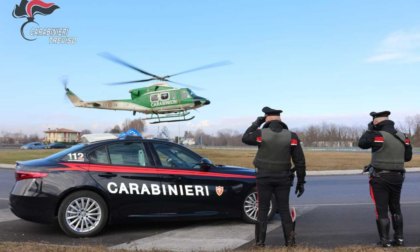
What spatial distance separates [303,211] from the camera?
8008 mm

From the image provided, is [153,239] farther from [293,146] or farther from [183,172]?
[293,146]

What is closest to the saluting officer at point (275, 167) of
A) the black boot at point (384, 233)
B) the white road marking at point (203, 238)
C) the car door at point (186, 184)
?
the white road marking at point (203, 238)

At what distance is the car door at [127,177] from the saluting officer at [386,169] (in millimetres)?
3191

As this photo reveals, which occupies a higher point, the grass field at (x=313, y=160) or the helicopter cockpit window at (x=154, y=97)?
the helicopter cockpit window at (x=154, y=97)

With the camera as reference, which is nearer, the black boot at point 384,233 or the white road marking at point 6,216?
the black boot at point 384,233

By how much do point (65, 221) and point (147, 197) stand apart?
1.23m

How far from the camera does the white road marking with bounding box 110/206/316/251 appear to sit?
517 centimetres

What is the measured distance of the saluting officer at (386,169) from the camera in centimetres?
517

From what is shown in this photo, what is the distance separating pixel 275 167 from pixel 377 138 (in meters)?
1.51

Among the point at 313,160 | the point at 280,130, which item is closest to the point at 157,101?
the point at 313,160

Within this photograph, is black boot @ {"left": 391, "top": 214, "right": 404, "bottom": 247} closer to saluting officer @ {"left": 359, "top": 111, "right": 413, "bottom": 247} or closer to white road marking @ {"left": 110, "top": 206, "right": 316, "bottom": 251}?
saluting officer @ {"left": 359, "top": 111, "right": 413, "bottom": 247}

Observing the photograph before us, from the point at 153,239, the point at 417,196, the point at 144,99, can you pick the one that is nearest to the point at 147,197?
the point at 153,239

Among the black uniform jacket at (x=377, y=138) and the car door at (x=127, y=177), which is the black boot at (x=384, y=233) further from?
the car door at (x=127, y=177)

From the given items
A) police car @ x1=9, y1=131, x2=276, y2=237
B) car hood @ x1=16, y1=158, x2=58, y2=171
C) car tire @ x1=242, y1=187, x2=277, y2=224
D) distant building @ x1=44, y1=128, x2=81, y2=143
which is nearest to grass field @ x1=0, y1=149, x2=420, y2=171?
car tire @ x1=242, y1=187, x2=277, y2=224
